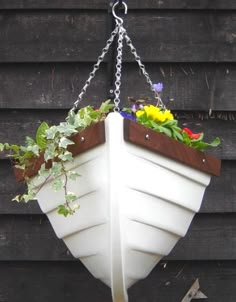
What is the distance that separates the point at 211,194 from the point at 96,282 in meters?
0.46

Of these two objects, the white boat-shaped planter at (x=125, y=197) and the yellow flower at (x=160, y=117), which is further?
the yellow flower at (x=160, y=117)

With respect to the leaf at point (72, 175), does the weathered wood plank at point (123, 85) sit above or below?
above

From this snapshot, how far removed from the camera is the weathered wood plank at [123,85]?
8.66ft

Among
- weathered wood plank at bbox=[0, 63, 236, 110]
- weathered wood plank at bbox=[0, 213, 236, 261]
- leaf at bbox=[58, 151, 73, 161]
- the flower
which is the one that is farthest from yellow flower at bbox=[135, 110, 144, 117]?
weathered wood plank at bbox=[0, 213, 236, 261]

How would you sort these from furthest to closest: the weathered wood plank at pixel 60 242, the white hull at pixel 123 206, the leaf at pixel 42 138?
the weathered wood plank at pixel 60 242
the leaf at pixel 42 138
the white hull at pixel 123 206

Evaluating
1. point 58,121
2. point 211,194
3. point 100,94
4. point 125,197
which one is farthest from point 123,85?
point 125,197

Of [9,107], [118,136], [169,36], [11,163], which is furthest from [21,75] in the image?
[118,136]

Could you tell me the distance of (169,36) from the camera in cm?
265

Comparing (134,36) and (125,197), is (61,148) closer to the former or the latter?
(125,197)

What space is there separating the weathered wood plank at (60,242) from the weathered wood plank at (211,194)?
26 millimetres

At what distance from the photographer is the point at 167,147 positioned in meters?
2.06

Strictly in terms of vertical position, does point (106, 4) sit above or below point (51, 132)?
above

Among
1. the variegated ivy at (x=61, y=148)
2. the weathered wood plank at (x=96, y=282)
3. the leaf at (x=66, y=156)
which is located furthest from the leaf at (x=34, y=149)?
Answer: the weathered wood plank at (x=96, y=282)

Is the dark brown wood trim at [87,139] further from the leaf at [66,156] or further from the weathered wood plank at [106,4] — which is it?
the weathered wood plank at [106,4]
